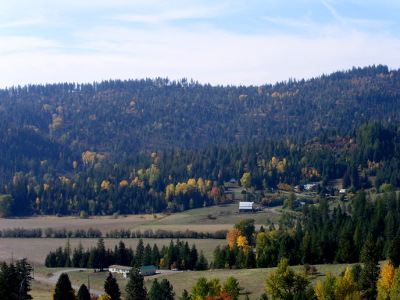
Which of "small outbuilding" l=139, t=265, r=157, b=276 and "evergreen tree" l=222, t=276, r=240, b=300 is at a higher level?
"evergreen tree" l=222, t=276, r=240, b=300

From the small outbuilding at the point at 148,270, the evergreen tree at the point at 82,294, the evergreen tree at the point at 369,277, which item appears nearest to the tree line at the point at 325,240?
the evergreen tree at the point at 369,277

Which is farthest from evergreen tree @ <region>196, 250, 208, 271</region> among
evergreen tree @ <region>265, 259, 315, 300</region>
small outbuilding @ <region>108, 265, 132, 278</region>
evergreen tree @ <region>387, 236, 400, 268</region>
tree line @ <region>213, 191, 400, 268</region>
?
evergreen tree @ <region>387, 236, 400, 268</region>

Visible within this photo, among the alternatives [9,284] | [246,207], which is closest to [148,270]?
[9,284]

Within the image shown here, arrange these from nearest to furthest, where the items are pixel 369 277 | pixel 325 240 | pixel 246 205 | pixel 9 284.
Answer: pixel 9 284, pixel 369 277, pixel 325 240, pixel 246 205

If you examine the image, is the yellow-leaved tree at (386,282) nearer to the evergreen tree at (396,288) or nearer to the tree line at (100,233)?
the evergreen tree at (396,288)

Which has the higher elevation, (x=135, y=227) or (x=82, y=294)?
(x=82, y=294)

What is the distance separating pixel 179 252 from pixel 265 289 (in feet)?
137

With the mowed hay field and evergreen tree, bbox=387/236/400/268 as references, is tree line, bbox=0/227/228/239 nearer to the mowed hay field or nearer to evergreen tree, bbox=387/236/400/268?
the mowed hay field

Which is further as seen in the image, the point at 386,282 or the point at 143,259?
the point at 143,259

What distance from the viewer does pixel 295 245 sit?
106062mm

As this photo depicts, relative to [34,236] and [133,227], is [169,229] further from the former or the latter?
[34,236]

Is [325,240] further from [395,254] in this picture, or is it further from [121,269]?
[121,269]

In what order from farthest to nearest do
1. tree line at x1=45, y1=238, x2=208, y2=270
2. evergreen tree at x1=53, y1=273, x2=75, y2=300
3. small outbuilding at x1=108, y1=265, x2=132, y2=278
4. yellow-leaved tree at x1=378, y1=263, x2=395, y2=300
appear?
tree line at x1=45, y1=238, x2=208, y2=270, small outbuilding at x1=108, y1=265, x2=132, y2=278, evergreen tree at x1=53, y1=273, x2=75, y2=300, yellow-leaved tree at x1=378, y1=263, x2=395, y2=300

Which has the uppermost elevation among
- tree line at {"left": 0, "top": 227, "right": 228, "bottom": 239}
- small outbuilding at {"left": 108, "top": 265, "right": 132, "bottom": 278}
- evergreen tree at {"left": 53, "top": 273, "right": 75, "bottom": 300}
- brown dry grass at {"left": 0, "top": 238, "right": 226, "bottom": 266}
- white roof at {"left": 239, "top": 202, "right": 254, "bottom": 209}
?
evergreen tree at {"left": 53, "top": 273, "right": 75, "bottom": 300}
